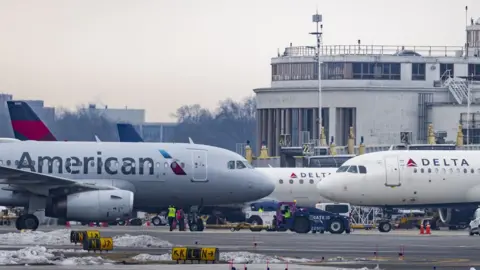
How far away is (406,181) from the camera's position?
65.5m

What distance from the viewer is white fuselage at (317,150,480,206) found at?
65438mm

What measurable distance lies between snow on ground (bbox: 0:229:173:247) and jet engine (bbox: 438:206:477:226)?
2468 centimetres

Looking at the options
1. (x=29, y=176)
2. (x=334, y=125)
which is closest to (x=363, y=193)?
(x=29, y=176)

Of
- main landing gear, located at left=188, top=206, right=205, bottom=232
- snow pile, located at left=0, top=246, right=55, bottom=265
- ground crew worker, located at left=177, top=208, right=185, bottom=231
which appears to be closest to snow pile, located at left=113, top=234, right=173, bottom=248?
snow pile, located at left=0, top=246, right=55, bottom=265

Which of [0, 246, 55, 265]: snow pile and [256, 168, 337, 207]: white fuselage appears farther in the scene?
[256, 168, 337, 207]: white fuselage

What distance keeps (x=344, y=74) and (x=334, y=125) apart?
4.50 meters

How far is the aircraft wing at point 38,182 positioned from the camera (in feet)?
184

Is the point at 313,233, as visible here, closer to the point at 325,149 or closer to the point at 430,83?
the point at 325,149

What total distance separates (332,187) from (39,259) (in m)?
28.9

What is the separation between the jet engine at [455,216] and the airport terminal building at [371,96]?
3295 centimetres

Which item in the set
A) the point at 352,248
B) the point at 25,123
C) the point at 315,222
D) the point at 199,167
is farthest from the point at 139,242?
the point at 25,123

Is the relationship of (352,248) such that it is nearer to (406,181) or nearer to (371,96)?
(406,181)

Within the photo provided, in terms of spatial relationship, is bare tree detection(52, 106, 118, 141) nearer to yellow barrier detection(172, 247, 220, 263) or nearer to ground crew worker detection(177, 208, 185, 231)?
ground crew worker detection(177, 208, 185, 231)

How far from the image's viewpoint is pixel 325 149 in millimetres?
98438
